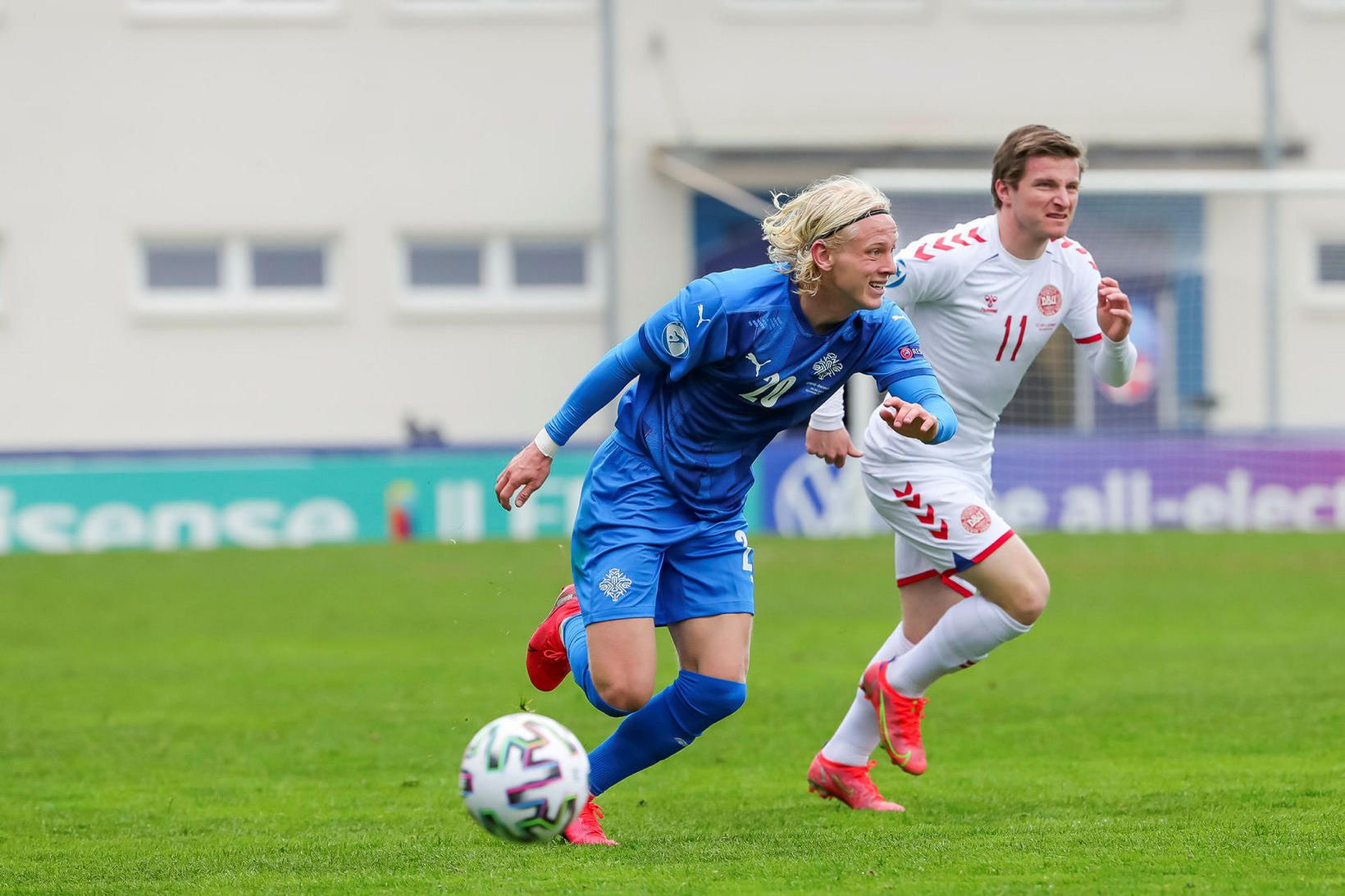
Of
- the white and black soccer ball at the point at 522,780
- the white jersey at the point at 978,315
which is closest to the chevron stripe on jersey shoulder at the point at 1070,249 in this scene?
the white jersey at the point at 978,315

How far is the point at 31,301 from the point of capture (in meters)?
22.7

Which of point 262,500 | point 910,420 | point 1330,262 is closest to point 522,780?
point 910,420

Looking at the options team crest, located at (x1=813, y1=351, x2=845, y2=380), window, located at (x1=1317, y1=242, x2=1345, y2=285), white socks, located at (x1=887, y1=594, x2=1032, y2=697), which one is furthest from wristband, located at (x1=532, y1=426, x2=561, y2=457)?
window, located at (x1=1317, y1=242, x2=1345, y2=285)

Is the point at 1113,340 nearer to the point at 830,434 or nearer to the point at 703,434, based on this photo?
the point at 830,434

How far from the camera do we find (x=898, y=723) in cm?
637

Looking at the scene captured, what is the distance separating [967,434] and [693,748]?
7.08 ft

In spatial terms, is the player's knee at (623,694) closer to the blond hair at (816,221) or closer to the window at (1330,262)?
the blond hair at (816,221)

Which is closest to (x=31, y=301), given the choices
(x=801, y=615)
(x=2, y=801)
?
(x=801, y=615)

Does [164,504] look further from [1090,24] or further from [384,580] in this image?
[1090,24]

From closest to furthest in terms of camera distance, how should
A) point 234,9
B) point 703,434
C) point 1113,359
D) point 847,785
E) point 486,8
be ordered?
point 703,434, point 847,785, point 1113,359, point 234,9, point 486,8

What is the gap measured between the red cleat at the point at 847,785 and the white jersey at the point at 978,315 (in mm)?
1086

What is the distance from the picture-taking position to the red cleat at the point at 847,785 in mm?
6258

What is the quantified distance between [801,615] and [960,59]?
12.7m

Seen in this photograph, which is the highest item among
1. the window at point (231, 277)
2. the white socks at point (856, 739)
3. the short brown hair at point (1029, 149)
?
the window at point (231, 277)
